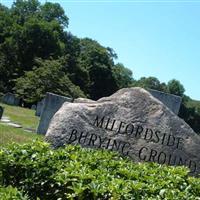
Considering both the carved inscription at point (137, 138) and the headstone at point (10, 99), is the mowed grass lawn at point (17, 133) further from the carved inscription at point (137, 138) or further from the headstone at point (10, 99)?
the headstone at point (10, 99)

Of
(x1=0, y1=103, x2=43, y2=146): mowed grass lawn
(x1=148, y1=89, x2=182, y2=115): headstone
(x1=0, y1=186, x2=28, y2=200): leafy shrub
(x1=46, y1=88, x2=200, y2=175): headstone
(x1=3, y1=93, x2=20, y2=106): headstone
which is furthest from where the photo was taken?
(x1=3, y1=93, x2=20, y2=106): headstone

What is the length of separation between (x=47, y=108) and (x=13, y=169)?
14305 mm

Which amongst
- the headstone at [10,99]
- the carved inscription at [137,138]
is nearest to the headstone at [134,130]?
the carved inscription at [137,138]

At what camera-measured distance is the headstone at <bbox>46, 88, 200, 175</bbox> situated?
946 cm

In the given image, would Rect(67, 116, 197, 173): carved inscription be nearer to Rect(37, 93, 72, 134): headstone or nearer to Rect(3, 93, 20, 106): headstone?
Rect(37, 93, 72, 134): headstone

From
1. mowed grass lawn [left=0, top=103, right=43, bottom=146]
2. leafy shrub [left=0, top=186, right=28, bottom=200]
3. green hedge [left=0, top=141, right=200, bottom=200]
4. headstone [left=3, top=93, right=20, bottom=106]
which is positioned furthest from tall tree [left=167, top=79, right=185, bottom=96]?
leafy shrub [left=0, top=186, right=28, bottom=200]

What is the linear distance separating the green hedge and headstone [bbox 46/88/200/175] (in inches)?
90.1

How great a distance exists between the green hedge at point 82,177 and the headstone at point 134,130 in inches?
90.1

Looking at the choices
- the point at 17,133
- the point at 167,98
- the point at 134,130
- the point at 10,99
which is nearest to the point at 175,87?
the point at 10,99

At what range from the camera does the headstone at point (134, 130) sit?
946cm

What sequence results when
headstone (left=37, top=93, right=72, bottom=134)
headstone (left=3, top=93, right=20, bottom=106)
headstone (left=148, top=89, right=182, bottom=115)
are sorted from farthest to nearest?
headstone (left=3, top=93, right=20, bottom=106), headstone (left=37, top=93, right=72, bottom=134), headstone (left=148, top=89, right=182, bottom=115)

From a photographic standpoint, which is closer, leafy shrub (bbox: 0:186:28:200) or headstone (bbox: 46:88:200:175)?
leafy shrub (bbox: 0:186:28:200)

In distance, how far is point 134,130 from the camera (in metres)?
9.66

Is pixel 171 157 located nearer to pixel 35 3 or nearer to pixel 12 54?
pixel 12 54
